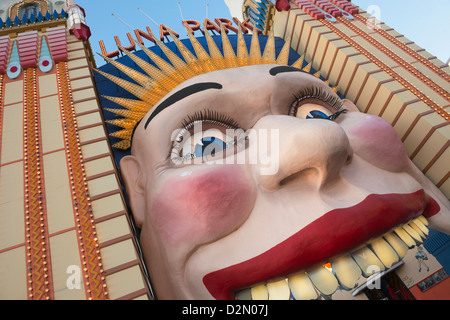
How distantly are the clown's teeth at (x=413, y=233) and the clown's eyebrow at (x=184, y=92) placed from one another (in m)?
1.86

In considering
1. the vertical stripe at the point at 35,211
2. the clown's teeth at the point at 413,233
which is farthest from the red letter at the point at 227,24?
the clown's teeth at the point at 413,233

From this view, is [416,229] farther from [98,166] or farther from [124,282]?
[98,166]

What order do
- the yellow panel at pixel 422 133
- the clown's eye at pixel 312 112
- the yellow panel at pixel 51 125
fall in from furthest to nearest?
the yellow panel at pixel 422 133, the clown's eye at pixel 312 112, the yellow panel at pixel 51 125

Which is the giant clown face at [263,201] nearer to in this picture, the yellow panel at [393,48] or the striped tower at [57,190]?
the striped tower at [57,190]

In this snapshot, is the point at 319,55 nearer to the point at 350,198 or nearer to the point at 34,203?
the point at 350,198

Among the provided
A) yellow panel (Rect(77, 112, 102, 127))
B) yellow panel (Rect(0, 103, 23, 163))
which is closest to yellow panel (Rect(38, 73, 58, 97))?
yellow panel (Rect(0, 103, 23, 163))

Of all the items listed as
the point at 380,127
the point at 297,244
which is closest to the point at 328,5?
the point at 380,127

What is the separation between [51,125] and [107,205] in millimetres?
1133

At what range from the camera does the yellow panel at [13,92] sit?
11.4 feet

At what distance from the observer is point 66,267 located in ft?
7.72

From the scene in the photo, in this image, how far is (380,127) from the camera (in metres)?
3.02

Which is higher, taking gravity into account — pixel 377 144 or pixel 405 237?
pixel 377 144

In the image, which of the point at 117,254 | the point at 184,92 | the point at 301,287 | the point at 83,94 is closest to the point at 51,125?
the point at 83,94
